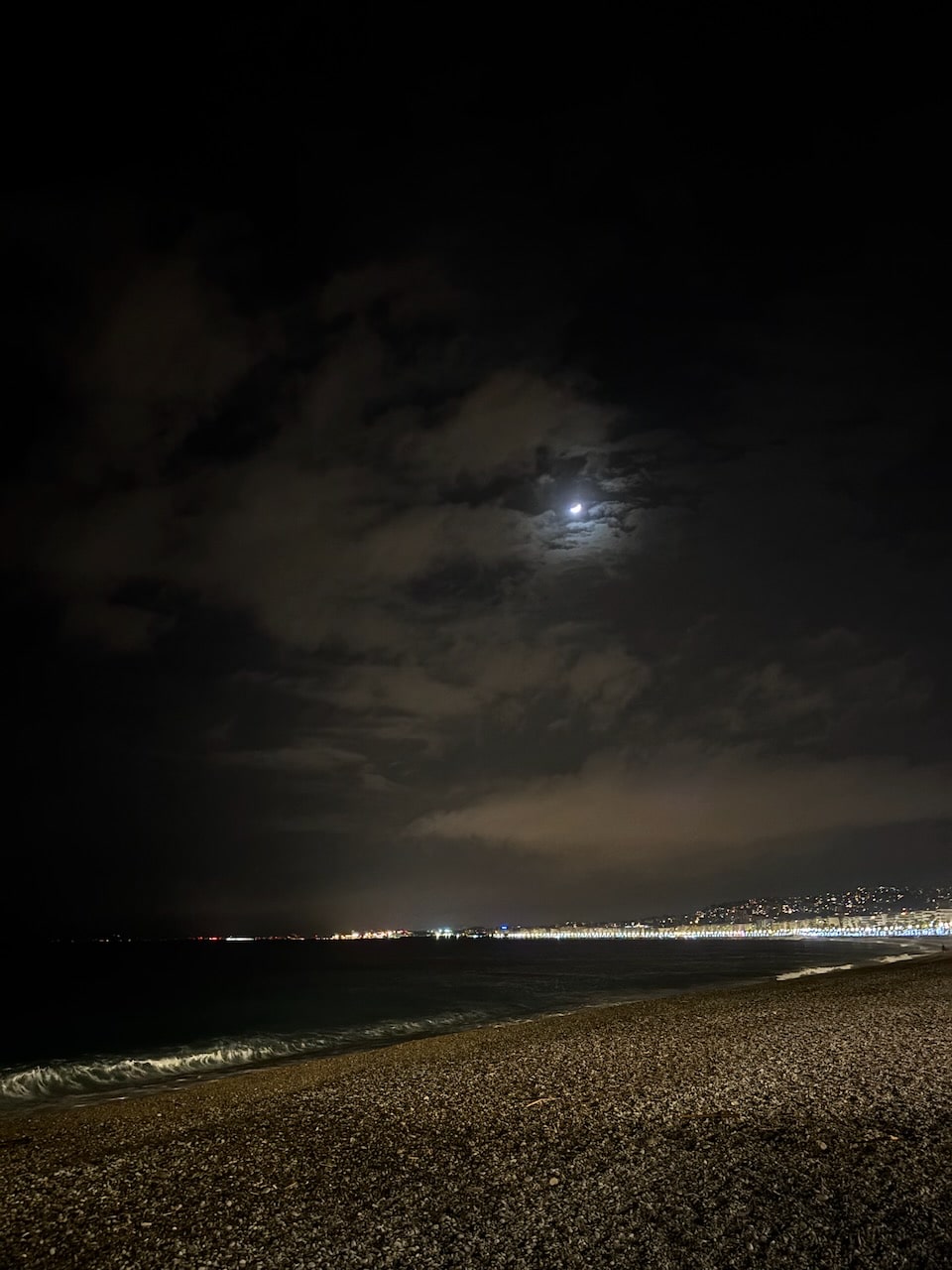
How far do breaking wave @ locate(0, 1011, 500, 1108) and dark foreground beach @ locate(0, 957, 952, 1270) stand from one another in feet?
21.5

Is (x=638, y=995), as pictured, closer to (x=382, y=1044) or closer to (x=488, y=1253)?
(x=382, y=1044)

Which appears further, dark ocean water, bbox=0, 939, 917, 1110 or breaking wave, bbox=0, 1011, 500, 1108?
dark ocean water, bbox=0, 939, 917, 1110

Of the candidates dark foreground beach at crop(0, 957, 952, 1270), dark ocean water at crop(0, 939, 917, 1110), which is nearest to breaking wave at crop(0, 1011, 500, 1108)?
dark ocean water at crop(0, 939, 917, 1110)

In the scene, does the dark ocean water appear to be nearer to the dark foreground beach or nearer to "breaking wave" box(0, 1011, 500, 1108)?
"breaking wave" box(0, 1011, 500, 1108)

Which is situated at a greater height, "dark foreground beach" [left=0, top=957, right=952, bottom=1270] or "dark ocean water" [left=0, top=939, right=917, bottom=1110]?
"dark foreground beach" [left=0, top=957, right=952, bottom=1270]

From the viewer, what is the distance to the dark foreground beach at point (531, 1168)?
20.9ft

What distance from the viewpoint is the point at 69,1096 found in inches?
750

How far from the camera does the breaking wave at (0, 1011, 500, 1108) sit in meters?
20.2

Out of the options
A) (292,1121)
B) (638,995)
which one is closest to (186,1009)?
(638,995)

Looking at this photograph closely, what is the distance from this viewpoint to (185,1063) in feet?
78.7

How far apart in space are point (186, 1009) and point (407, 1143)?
144 ft

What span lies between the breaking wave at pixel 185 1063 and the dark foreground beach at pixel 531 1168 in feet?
21.5

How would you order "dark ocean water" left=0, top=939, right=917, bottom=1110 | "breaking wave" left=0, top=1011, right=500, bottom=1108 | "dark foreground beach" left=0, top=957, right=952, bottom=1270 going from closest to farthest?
"dark foreground beach" left=0, top=957, right=952, bottom=1270
"breaking wave" left=0, top=1011, right=500, bottom=1108
"dark ocean water" left=0, top=939, right=917, bottom=1110

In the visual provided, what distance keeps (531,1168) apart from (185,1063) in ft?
67.0
